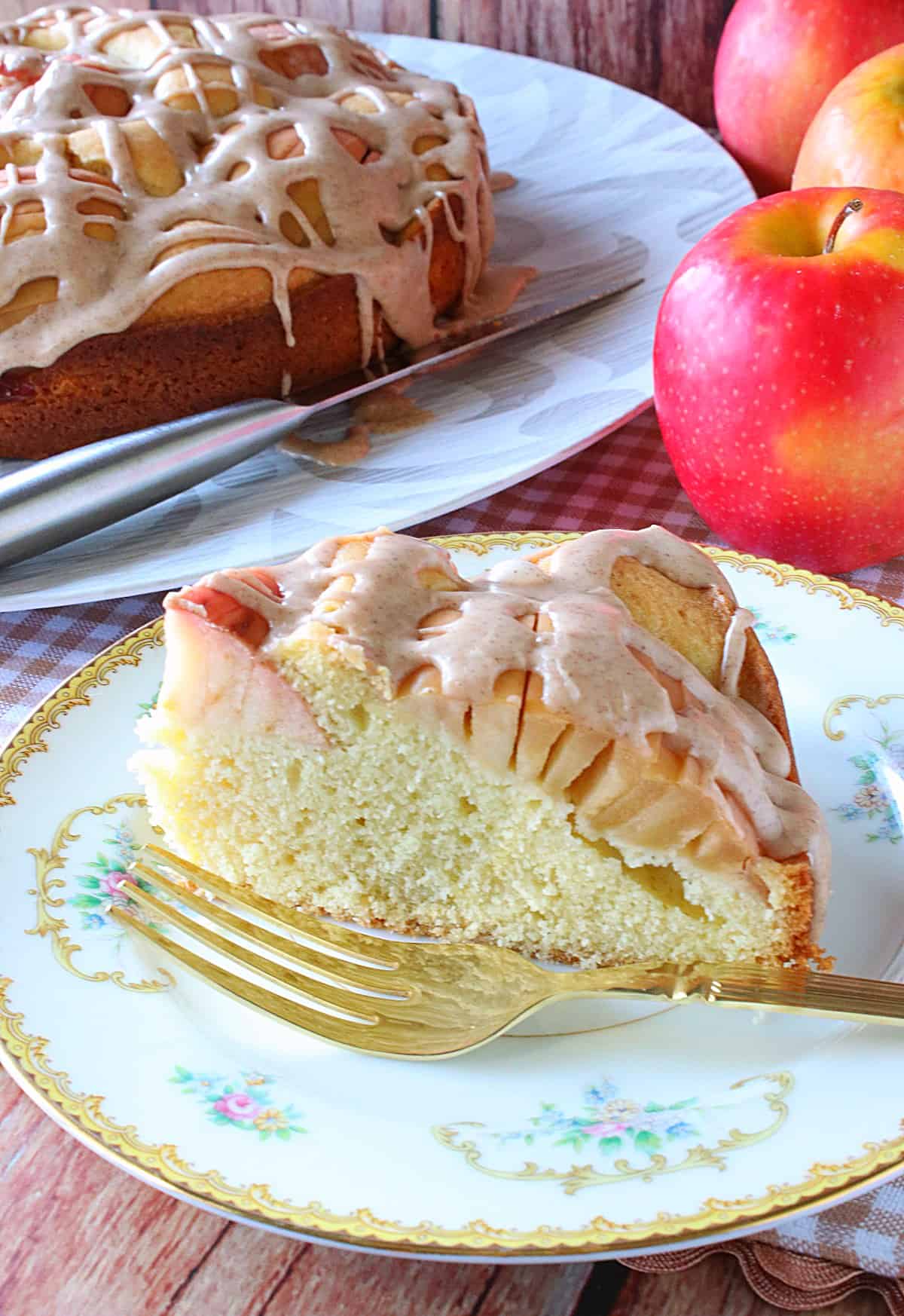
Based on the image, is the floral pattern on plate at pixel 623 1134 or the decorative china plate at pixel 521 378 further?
the decorative china plate at pixel 521 378

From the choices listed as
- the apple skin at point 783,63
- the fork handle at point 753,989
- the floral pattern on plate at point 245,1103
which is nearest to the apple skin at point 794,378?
the fork handle at point 753,989

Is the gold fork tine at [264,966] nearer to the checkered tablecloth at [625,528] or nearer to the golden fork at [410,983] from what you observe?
the golden fork at [410,983]

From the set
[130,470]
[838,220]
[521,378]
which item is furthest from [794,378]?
[130,470]

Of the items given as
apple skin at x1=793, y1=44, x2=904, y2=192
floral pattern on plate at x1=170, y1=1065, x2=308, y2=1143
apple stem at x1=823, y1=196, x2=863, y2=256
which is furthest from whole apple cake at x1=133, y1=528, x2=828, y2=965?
apple skin at x1=793, y1=44, x2=904, y2=192

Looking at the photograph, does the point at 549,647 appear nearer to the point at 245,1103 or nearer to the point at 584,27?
the point at 245,1103

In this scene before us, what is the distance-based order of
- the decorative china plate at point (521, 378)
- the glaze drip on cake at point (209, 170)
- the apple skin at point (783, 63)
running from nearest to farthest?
the decorative china plate at point (521, 378)
the glaze drip on cake at point (209, 170)
the apple skin at point (783, 63)

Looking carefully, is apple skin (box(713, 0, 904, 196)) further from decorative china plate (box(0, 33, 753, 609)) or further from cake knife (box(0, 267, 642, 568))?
cake knife (box(0, 267, 642, 568))
